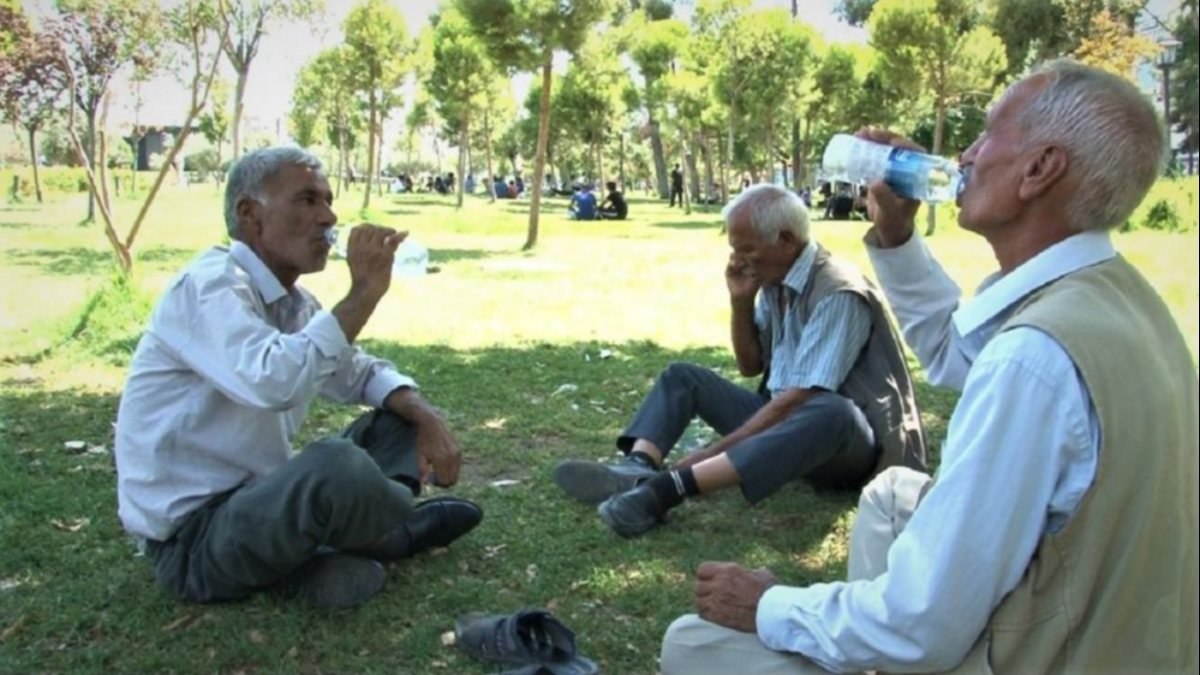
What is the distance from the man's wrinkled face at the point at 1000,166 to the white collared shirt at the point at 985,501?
112mm

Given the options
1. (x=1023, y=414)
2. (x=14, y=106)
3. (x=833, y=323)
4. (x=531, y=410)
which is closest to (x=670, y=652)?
(x=1023, y=414)

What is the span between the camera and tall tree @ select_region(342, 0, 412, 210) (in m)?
18.8

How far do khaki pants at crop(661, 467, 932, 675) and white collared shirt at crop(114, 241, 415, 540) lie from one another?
1374 mm

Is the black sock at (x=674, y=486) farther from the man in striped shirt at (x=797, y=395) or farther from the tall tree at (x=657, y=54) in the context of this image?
the tall tree at (x=657, y=54)

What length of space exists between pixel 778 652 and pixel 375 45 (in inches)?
758

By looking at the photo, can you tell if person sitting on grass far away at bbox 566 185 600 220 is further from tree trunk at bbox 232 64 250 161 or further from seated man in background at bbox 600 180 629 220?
tree trunk at bbox 232 64 250 161

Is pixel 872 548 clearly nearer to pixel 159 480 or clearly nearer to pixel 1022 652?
pixel 1022 652

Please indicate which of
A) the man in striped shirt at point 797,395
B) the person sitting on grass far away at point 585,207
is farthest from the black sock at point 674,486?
the person sitting on grass far away at point 585,207

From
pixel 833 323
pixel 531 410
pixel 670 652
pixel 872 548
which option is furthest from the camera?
pixel 531 410

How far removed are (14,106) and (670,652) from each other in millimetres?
8788

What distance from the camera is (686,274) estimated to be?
43.3 feet

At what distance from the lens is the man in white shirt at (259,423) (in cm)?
288

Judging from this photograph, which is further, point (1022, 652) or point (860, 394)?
point (860, 394)

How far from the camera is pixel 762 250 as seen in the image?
12.9 ft
